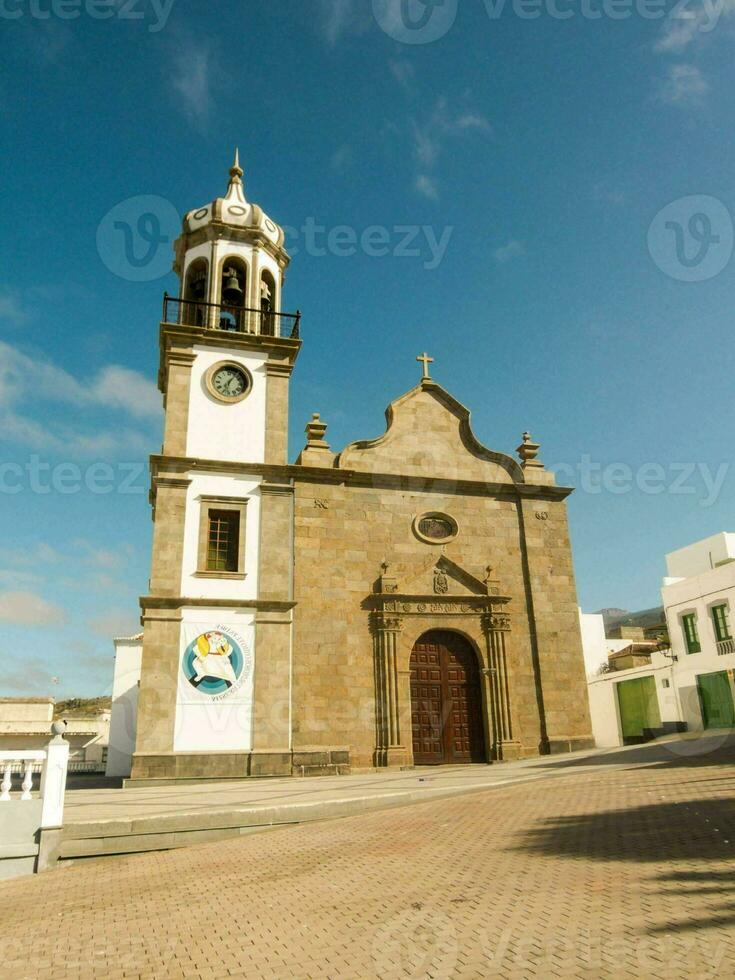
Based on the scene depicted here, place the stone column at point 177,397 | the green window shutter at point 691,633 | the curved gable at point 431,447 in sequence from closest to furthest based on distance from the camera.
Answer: the stone column at point 177,397 < the curved gable at point 431,447 < the green window shutter at point 691,633

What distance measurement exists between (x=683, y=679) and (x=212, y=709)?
68.0ft

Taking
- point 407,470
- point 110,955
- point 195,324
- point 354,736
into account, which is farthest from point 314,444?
point 110,955

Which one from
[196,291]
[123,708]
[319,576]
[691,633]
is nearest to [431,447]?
[319,576]

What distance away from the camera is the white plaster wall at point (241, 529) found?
64.5ft

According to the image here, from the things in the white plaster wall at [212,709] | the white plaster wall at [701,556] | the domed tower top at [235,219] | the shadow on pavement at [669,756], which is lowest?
the shadow on pavement at [669,756]

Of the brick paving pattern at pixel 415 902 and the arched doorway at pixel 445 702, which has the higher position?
the arched doorway at pixel 445 702

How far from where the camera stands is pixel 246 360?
74.5 feet

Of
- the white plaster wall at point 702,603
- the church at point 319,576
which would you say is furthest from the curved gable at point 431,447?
the white plaster wall at point 702,603

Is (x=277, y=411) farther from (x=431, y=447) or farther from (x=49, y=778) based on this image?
(x=49, y=778)

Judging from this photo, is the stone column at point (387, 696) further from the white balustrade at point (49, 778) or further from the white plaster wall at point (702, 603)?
the white plaster wall at point (702, 603)

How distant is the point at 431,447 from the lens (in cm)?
2356

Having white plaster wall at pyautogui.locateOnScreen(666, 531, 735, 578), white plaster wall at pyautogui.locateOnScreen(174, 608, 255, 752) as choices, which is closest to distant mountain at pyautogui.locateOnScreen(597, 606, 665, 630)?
white plaster wall at pyautogui.locateOnScreen(666, 531, 735, 578)

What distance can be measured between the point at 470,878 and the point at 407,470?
16.1 m

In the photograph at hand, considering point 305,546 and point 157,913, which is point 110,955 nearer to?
point 157,913
